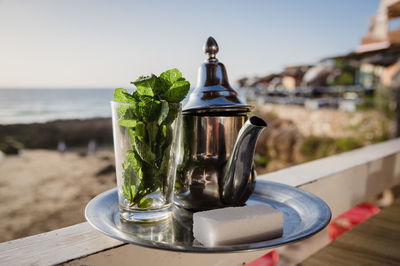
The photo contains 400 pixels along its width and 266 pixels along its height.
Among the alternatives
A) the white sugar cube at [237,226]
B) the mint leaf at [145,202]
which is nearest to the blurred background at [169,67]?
the mint leaf at [145,202]

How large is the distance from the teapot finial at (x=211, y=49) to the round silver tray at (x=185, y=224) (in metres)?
0.29

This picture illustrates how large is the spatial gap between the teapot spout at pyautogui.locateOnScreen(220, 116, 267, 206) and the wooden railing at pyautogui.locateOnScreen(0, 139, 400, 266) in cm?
13

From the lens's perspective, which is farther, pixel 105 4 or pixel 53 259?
pixel 105 4

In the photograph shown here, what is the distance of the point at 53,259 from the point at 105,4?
11.6 metres

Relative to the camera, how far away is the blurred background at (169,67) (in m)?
A: 1.67

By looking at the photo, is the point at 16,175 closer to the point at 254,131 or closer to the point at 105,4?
the point at 105,4

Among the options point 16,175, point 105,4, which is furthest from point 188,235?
point 105,4

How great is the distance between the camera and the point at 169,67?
1.67 feet

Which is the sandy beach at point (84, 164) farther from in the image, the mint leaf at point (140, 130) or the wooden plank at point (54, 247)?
the mint leaf at point (140, 130)

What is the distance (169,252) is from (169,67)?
0.99 feet

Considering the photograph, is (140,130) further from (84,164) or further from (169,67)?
(84,164)

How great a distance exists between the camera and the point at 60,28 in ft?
51.2

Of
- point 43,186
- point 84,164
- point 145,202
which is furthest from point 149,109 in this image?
point 84,164

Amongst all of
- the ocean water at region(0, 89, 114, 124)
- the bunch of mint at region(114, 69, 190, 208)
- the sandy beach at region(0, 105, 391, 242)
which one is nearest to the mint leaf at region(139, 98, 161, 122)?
the bunch of mint at region(114, 69, 190, 208)
